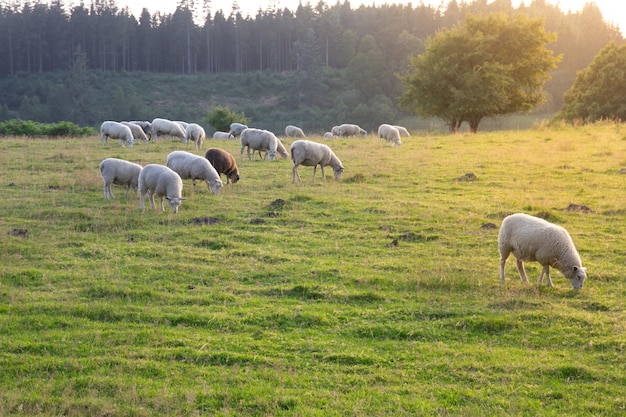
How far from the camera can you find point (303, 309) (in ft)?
26.0

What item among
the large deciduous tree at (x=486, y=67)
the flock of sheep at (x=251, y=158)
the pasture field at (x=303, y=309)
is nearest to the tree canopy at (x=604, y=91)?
the large deciduous tree at (x=486, y=67)

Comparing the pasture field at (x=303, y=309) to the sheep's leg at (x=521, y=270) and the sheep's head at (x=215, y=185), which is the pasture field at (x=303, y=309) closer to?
the sheep's head at (x=215, y=185)

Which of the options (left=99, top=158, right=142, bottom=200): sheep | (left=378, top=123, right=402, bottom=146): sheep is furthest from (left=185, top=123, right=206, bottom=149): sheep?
(left=99, top=158, right=142, bottom=200): sheep

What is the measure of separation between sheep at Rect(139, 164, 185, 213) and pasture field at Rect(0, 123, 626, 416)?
0.41m

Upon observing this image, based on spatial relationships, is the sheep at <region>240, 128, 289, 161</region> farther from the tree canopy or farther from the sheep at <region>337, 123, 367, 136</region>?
the tree canopy

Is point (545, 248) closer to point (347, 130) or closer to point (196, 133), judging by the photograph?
point (196, 133)

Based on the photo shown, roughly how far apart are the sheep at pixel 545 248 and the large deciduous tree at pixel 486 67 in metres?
28.7

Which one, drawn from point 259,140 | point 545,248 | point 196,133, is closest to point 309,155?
point 259,140

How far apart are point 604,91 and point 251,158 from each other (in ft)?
88.0

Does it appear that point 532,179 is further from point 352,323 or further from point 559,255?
point 352,323

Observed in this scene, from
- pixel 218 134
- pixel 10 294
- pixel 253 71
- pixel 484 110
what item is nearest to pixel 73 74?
pixel 253 71

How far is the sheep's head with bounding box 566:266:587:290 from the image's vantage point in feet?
28.2

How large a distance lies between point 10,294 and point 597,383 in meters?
7.65

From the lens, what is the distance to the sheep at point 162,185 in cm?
1371
